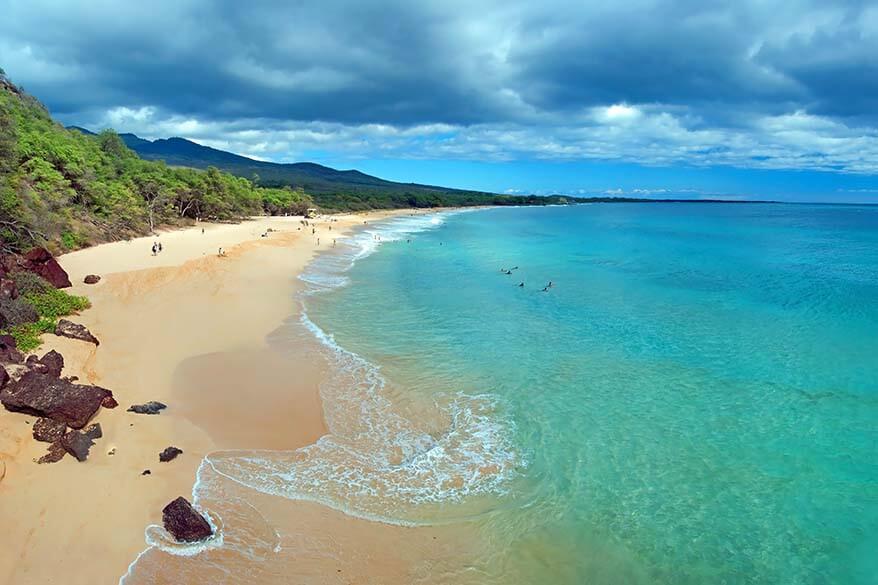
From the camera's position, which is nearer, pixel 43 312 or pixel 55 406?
pixel 55 406

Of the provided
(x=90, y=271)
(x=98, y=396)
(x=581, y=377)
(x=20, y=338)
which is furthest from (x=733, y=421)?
(x=90, y=271)

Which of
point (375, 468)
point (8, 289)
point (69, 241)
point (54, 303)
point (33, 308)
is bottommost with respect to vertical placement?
point (375, 468)

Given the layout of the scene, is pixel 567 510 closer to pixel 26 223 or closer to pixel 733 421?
pixel 733 421

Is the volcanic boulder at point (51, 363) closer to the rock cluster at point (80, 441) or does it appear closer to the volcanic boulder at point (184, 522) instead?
the rock cluster at point (80, 441)

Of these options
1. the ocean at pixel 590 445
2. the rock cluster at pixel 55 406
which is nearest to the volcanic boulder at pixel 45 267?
the ocean at pixel 590 445

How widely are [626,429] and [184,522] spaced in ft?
33.9

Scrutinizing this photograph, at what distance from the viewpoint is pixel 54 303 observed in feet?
61.9

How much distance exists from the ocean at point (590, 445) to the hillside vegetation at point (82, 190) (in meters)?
15.1

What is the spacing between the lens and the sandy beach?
8164mm

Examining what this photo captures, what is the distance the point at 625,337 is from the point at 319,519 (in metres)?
16.0

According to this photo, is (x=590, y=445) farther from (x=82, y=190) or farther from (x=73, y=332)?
(x=82, y=190)

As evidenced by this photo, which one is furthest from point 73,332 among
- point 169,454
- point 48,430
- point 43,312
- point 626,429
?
point 626,429

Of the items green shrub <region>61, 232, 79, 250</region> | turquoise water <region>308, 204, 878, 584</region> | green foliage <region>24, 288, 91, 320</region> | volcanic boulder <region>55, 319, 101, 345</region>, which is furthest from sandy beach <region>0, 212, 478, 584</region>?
green shrub <region>61, 232, 79, 250</region>

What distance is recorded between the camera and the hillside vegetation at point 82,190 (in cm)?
2666
